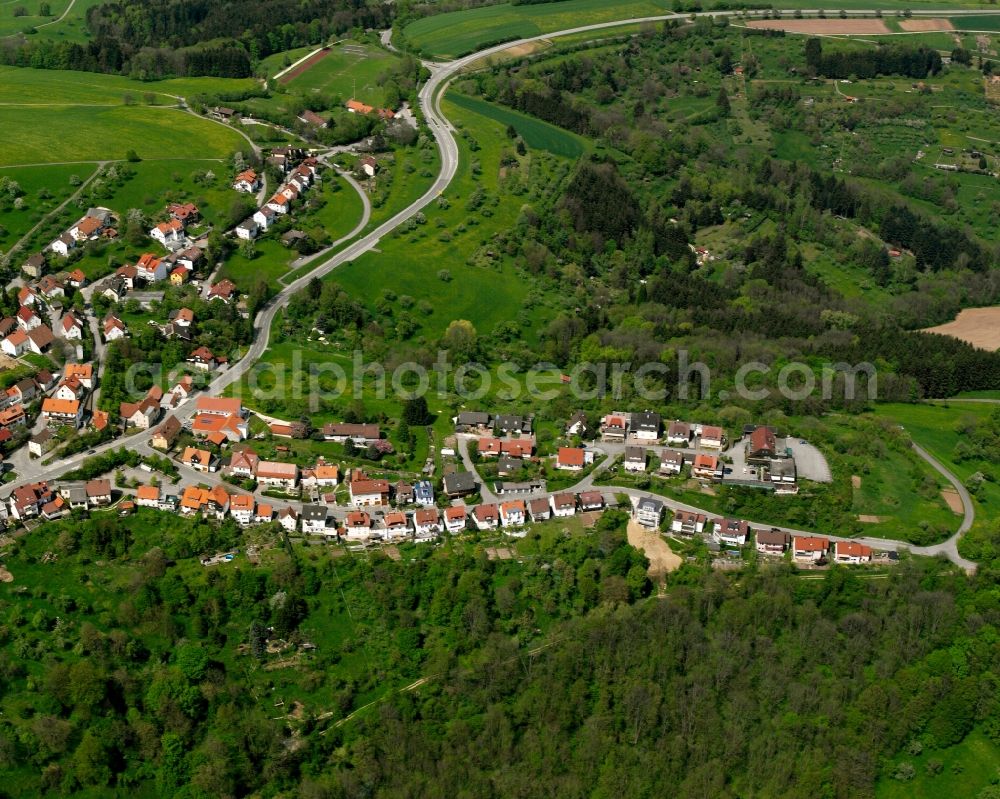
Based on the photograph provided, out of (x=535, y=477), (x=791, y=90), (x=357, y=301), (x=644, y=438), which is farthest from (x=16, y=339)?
(x=791, y=90)

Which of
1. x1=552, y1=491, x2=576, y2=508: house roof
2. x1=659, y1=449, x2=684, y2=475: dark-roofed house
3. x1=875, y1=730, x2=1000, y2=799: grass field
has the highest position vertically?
x1=659, y1=449, x2=684, y2=475: dark-roofed house

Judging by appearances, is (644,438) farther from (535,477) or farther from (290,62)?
(290,62)

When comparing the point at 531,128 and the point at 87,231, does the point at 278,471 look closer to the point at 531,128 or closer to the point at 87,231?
the point at 87,231

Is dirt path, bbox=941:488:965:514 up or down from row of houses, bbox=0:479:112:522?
down

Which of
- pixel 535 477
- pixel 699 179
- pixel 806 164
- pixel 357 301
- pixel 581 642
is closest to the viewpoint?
pixel 581 642

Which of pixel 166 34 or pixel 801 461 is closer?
A: pixel 801 461

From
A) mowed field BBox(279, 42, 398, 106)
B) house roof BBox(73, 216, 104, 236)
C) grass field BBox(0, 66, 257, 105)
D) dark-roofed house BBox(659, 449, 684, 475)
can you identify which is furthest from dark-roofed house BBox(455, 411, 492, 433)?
grass field BBox(0, 66, 257, 105)

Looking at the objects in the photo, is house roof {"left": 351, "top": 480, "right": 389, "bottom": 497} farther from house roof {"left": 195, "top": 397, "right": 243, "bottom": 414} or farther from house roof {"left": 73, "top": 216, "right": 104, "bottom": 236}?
house roof {"left": 73, "top": 216, "right": 104, "bottom": 236}
